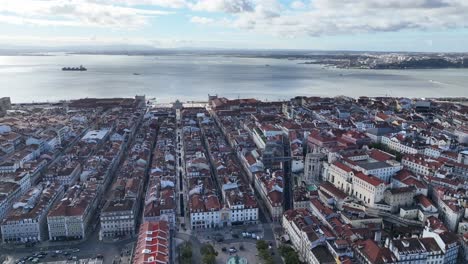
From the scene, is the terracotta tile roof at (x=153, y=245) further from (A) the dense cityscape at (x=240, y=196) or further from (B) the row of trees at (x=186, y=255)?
(B) the row of trees at (x=186, y=255)

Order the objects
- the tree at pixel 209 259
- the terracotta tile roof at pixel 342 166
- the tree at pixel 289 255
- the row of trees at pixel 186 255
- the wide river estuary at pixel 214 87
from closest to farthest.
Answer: the tree at pixel 289 255 < the tree at pixel 209 259 < the row of trees at pixel 186 255 < the terracotta tile roof at pixel 342 166 < the wide river estuary at pixel 214 87

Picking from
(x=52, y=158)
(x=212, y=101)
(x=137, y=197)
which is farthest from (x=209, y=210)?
(x=212, y=101)

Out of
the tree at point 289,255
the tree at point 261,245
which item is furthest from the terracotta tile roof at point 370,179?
the tree at point 261,245

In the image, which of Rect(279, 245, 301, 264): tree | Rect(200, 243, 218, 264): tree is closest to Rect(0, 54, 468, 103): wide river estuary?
Rect(200, 243, 218, 264): tree

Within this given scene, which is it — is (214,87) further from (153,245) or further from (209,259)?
(153,245)

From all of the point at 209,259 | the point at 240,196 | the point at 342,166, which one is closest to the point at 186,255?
the point at 209,259

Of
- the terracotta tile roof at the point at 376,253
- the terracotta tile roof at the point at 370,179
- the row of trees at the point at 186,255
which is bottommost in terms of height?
the row of trees at the point at 186,255

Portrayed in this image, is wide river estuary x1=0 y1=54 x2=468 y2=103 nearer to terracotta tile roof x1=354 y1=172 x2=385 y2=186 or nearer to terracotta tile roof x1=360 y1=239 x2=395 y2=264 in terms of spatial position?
terracotta tile roof x1=354 y1=172 x2=385 y2=186

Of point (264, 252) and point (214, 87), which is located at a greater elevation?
point (214, 87)
